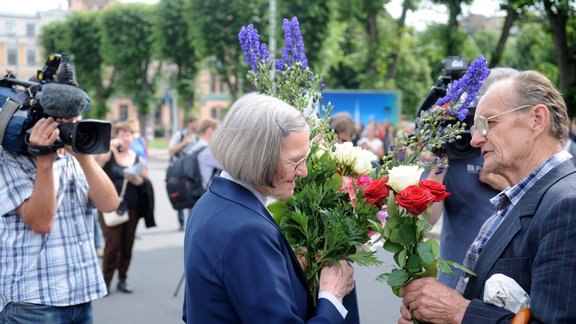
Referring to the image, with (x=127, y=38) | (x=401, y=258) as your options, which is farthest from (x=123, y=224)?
(x=127, y=38)

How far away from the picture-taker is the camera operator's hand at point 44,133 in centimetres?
276

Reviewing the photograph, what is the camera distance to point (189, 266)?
2.01 metres

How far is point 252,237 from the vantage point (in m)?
1.91

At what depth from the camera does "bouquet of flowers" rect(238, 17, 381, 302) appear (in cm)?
222

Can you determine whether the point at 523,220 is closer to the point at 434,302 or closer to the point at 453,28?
the point at 434,302

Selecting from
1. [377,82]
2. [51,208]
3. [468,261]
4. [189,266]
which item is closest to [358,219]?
[468,261]

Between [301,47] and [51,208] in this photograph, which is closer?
[301,47]

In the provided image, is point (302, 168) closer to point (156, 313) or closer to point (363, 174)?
point (363, 174)

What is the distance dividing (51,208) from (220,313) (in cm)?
121

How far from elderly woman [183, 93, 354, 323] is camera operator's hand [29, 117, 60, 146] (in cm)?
99

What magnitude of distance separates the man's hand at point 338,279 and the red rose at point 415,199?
33 centimetres

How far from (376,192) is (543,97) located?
651 mm

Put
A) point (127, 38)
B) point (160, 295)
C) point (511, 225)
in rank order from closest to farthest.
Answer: point (511, 225), point (160, 295), point (127, 38)

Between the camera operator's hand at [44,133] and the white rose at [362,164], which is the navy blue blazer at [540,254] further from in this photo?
the camera operator's hand at [44,133]
